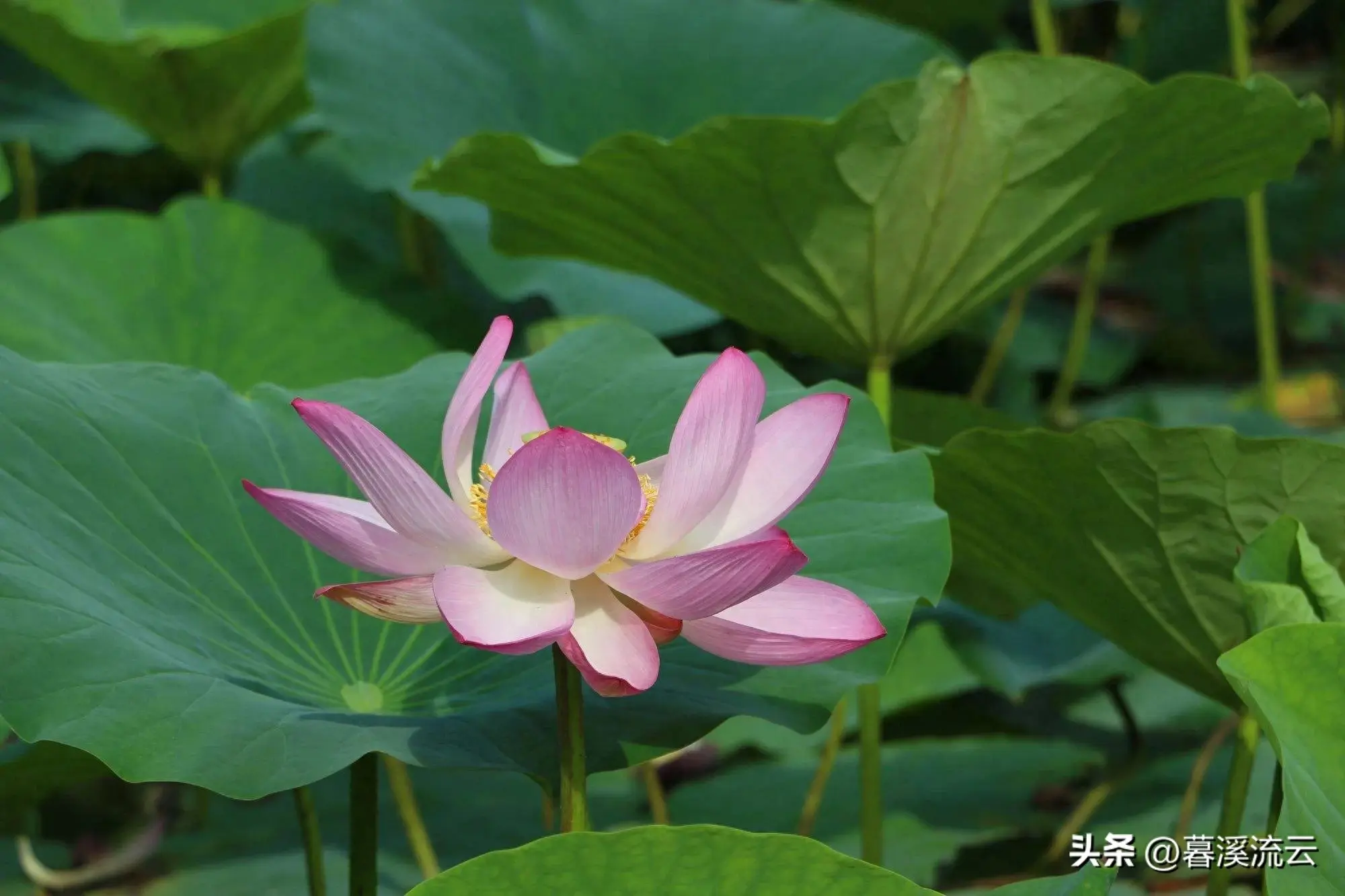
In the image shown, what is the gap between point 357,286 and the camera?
4.84 ft

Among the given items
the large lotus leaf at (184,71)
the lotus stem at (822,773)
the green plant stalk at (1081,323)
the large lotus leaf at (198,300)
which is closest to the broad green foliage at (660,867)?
the lotus stem at (822,773)

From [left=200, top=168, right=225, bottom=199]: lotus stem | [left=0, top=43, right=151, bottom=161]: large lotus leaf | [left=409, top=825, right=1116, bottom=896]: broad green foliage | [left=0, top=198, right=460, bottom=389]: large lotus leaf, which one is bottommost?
[left=409, top=825, right=1116, bottom=896]: broad green foliage

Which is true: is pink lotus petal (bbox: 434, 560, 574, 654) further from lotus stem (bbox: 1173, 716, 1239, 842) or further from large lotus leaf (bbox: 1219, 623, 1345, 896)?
lotus stem (bbox: 1173, 716, 1239, 842)

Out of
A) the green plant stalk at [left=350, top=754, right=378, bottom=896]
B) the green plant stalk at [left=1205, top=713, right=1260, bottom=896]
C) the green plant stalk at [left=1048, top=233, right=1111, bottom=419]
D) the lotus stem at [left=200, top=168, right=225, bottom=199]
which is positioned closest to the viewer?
the green plant stalk at [left=350, top=754, right=378, bottom=896]

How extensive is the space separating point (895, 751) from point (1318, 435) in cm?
65

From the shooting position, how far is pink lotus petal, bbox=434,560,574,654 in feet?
1.79

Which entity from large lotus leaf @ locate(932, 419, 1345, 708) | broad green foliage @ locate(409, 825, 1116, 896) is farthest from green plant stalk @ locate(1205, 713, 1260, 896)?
broad green foliage @ locate(409, 825, 1116, 896)

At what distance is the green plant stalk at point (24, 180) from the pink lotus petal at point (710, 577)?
5.23 feet

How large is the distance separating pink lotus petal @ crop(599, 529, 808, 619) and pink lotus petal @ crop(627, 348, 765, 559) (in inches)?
1.1

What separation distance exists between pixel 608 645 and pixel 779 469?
12cm

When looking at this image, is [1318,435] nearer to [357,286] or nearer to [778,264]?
[778,264]

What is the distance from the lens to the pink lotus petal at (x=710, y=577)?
1.77ft

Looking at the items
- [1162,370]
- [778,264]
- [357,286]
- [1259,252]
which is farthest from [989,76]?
[1162,370]

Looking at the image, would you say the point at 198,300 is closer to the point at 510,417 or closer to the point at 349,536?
the point at 510,417
